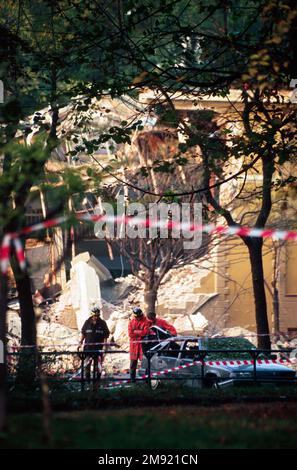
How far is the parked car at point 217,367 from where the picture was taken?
68.3 ft

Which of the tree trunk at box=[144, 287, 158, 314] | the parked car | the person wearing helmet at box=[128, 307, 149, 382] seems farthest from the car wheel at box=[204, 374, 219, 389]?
the tree trunk at box=[144, 287, 158, 314]

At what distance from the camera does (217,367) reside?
70.9 feet

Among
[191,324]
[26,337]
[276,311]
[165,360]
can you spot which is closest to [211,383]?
[165,360]

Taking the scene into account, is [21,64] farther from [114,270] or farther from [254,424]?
[114,270]

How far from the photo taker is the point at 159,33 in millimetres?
18938

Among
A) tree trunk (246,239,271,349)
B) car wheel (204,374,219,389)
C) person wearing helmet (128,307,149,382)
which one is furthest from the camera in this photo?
tree trunk (246,239,271,349)

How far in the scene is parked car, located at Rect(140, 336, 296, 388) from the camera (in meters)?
20.8

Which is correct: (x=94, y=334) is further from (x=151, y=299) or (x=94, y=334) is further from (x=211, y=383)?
(x=151, y=299)

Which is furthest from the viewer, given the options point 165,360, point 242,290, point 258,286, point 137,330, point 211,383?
point 242,290

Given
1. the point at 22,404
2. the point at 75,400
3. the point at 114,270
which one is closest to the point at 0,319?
the point at 22,404

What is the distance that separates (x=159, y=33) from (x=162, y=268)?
19.2 meters

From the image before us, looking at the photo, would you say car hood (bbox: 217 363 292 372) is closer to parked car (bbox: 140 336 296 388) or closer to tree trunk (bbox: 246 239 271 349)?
parked car (bbox: 140 336 296 388)

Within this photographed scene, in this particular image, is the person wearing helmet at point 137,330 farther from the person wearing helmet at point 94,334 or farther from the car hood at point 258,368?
the car hood at point 258,368

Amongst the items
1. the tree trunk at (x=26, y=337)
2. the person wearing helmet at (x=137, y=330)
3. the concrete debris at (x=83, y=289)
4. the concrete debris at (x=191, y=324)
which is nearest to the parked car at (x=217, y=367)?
the person wearing helmet at (x=137, y=330)
